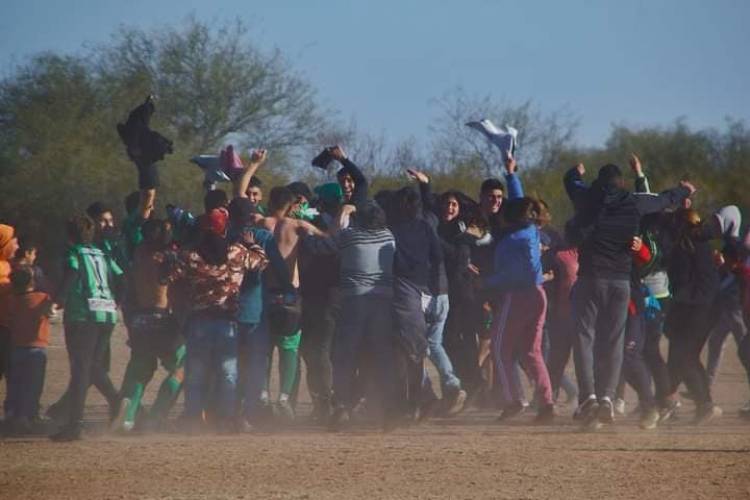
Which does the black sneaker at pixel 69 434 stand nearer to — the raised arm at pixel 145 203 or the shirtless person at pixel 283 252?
the shirtless person at pixel 283 252

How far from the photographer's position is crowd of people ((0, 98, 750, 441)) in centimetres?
1235

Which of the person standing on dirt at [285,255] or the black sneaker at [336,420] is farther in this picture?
the person standing on dirt at [285,255]

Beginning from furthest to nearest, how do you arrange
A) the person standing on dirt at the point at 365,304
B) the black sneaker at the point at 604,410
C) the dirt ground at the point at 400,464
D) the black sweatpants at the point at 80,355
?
1. the person standing on dirt at the point at 365,304
2. the black sneaker at the point at 604,410
3. the black sweatpants at the point at 80,355
4. the dirt ground at the point at 400,464

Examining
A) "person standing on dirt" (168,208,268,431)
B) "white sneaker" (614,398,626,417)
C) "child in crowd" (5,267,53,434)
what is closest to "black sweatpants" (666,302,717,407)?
"white sneaker" (614,398,626,417)

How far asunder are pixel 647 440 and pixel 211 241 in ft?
12.6

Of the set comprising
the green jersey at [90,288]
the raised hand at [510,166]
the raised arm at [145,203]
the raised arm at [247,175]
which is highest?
the raised hand at [510,166]

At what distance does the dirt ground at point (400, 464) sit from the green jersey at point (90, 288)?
101cm

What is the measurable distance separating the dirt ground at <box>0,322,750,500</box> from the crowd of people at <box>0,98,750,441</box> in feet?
1.28

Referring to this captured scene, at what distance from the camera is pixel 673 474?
32.0ft

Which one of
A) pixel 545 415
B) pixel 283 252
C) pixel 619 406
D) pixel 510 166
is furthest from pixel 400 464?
pixel 619 406

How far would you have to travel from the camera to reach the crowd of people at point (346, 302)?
12.4 meters

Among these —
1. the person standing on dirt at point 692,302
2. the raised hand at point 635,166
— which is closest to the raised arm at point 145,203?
the raised hand at point 635,166

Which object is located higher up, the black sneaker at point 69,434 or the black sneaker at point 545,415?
the black sneaker at point 545,415

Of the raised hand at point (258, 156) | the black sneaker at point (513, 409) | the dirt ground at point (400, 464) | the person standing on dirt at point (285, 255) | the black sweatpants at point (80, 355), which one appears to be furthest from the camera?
the raised hand at point (258, 156)
